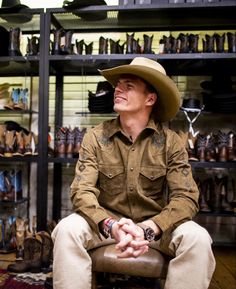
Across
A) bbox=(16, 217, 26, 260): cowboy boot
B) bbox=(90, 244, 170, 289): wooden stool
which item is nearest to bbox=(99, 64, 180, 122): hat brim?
bbox=(90, 244, 170, 289): wooden stool

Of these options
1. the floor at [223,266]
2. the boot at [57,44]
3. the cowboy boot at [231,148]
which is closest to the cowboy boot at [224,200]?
the cowboy boot at [231,148]

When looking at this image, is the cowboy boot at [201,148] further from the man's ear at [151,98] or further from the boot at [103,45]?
the boot at [103,45]

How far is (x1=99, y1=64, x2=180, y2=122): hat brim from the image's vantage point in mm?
1681

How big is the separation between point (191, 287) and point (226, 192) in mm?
1630

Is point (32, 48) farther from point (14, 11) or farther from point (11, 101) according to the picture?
point (11, 101)

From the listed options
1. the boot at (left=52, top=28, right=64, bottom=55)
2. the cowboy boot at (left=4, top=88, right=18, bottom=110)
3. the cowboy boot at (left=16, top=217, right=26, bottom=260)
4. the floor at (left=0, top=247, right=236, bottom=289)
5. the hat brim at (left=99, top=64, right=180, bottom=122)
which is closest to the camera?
the hat brim at (left=99, top=64, right=180, bottom=122)

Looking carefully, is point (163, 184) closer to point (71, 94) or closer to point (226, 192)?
point (226, 192)

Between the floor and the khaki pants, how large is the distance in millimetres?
931

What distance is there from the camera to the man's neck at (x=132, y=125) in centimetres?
179

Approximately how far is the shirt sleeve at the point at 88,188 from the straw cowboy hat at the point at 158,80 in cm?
39

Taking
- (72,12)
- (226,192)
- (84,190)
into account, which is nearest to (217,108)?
(226,192)

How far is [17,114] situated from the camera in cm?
337

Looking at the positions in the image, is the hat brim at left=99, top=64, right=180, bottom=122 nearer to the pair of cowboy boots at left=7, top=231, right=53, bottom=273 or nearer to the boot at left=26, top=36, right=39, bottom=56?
the boot at left=26, top=36, right=39, bottom=56

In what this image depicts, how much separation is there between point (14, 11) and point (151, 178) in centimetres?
197
